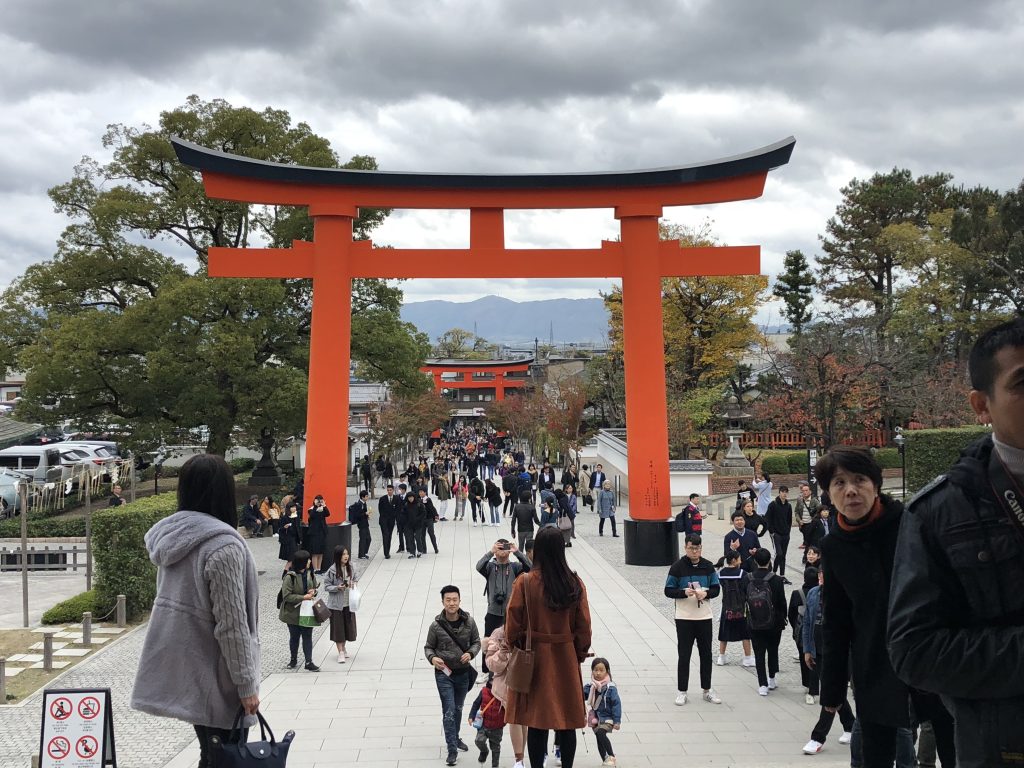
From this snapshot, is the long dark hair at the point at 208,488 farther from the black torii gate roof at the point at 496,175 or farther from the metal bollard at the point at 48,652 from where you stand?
the black torii gate roof at the point at 496,175

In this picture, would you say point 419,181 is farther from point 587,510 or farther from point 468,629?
point 587,510

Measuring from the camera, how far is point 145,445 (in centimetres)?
2252

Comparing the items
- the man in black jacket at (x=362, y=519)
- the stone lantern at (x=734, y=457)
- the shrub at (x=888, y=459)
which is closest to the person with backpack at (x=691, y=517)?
the man in black jacket at (x=362, y=519)

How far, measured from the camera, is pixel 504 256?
15.7 meters

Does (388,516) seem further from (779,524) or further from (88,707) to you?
(88,707)

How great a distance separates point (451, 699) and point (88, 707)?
251cm

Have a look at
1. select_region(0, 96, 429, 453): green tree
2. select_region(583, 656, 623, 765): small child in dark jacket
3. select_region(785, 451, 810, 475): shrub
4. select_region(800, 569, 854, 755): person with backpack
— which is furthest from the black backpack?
select_region(785, 451, 810, 475): shrub

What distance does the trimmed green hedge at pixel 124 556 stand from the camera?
1175cm

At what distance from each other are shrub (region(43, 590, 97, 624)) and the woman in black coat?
11.2 metres

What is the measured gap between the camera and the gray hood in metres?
3.38

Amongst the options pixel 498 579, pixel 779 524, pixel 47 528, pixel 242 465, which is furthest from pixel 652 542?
pixel 242 465

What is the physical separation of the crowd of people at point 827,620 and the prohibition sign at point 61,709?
2.48 meters

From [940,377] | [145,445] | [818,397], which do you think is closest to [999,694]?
[145,445]

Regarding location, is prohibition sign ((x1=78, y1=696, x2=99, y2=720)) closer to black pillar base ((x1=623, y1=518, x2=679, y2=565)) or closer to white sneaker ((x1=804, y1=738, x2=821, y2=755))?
white sneaker ((x1=804, y1=738, x2=821, y2=755))
